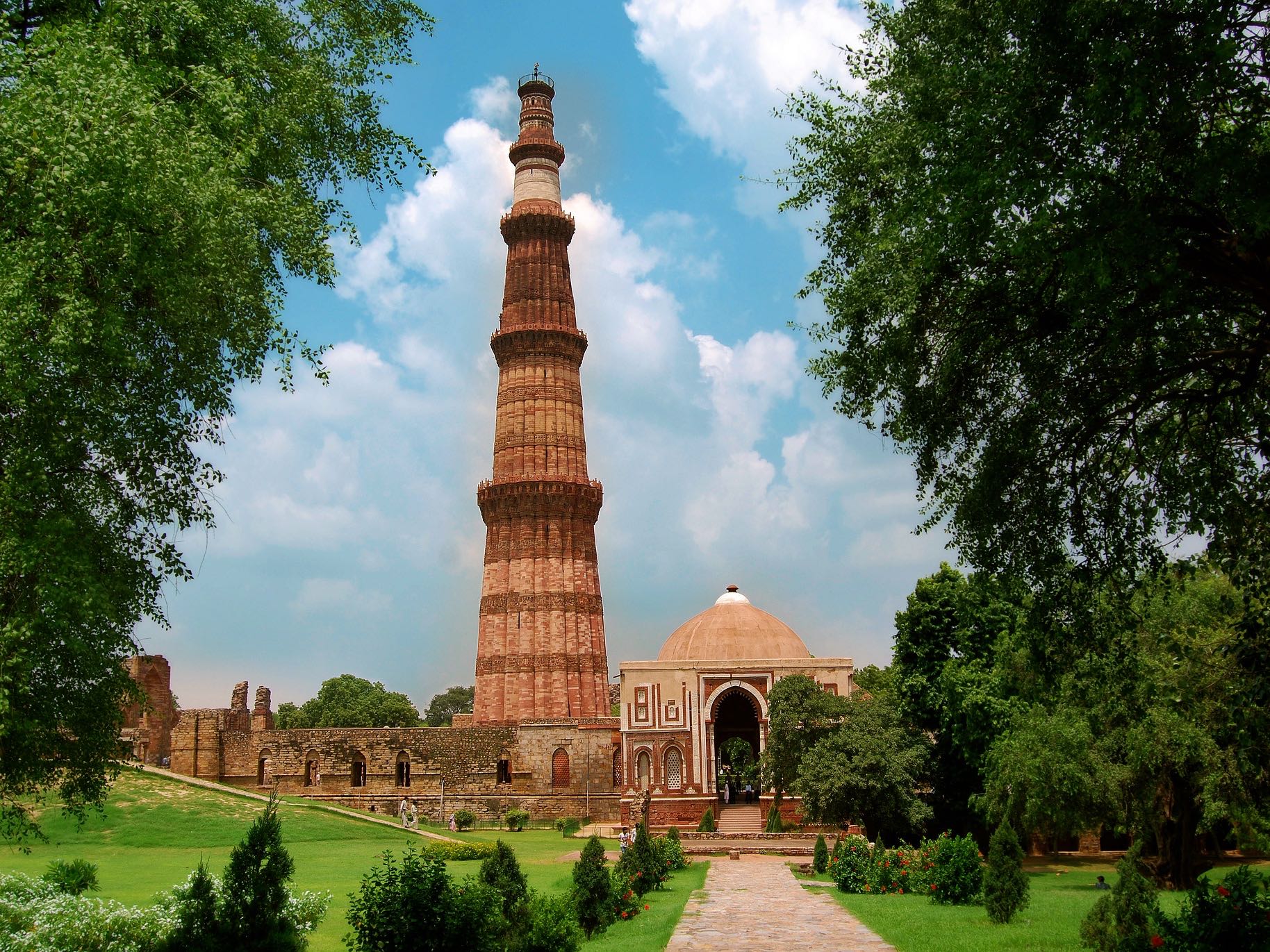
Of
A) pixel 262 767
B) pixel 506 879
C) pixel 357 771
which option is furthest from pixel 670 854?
pixel 262 767

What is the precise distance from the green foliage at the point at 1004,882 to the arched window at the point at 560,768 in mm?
23917

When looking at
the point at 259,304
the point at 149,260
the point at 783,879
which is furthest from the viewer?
the point at 783,879

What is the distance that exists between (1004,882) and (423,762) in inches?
1082

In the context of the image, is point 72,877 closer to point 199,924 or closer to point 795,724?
point 199,924

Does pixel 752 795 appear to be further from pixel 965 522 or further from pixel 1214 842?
pixel 965 522

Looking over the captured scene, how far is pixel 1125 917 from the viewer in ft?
32.2

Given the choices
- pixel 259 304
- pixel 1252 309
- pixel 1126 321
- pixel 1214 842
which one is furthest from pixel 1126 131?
pixel 1214 842

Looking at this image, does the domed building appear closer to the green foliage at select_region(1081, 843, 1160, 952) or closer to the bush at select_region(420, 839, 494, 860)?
the bush at select_region(420, 839, 494, 860)

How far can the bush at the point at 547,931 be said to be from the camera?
9.93 m

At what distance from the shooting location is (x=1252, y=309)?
8297 millimetres

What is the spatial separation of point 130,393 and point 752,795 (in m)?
31.2

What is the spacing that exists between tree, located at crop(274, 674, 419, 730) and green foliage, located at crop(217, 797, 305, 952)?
55402 millimetres

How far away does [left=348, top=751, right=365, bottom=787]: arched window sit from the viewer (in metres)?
37.9

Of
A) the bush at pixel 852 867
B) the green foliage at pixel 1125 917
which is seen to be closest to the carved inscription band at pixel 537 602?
the bush at pixel 852 867
